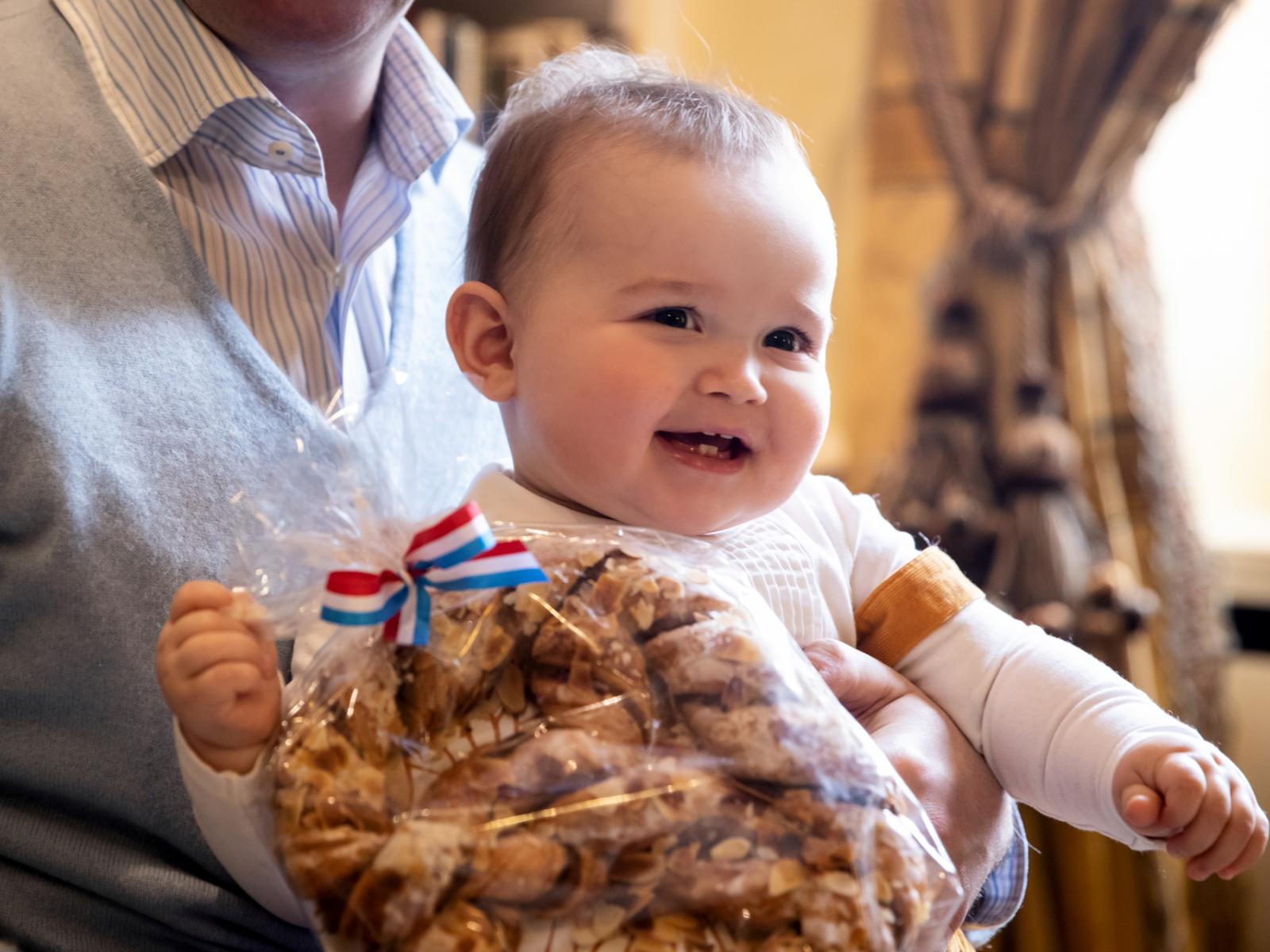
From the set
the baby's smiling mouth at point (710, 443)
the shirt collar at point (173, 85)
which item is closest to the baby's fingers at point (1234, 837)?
the baby's smiling mouth at point (710, 443)

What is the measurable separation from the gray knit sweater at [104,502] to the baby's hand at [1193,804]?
0.59 metres

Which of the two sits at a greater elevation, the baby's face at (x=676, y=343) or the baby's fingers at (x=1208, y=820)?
the baby's face at (x=676, y=343)

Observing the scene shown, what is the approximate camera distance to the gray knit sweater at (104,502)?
0.95 meters

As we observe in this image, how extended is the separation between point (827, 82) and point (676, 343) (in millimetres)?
1949

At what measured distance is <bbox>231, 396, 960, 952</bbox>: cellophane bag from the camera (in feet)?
2.11

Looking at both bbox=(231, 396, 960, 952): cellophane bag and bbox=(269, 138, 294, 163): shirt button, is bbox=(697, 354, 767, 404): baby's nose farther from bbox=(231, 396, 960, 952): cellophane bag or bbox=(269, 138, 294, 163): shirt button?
bbox=(269, 138, 294, 163): shirt button

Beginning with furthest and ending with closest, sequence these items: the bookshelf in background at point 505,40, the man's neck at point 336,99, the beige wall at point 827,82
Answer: the beige wall at point 827,82 → the bookshelf in background at point 505,40 → the man's neck at point 336,99

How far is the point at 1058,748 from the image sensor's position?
92cm

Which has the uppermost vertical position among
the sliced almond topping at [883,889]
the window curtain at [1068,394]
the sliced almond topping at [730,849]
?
the sliced almond topping at [730,849]

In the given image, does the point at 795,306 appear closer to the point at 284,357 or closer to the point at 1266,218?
the point at 284,357

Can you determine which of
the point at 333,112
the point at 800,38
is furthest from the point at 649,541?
the point at 800,38

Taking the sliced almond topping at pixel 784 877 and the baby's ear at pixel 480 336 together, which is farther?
the baby's ear at pixel 480 336

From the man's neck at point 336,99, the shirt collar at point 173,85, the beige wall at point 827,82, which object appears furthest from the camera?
the beige wall at point 827,82

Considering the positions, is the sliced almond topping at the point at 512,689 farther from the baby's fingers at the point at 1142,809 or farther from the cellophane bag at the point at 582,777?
the baby's fingers at the point at 1142,809
